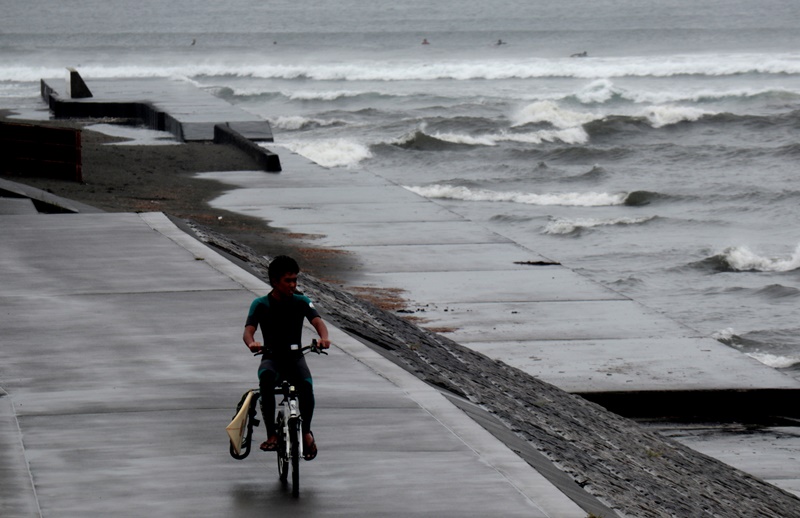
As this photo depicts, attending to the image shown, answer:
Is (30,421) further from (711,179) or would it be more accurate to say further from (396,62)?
(396,62)

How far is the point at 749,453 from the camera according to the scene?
36.9ft

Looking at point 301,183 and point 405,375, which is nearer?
point 405,375

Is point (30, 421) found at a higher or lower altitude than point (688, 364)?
higher

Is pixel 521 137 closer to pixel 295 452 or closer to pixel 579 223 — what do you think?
pixel 579 223

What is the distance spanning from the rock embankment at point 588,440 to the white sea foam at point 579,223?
42.7 ft

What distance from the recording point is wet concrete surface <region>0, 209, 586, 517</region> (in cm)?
661

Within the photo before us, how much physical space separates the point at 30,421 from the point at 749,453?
20.1 feet

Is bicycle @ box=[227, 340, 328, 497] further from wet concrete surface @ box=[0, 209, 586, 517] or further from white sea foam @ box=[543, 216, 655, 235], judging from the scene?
white sea foam @ box=[543, 216, 655, 235]

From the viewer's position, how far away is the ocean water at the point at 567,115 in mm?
22703

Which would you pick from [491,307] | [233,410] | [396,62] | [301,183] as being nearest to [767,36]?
[396,62]

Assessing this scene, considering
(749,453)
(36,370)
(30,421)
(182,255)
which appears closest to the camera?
(30,421)

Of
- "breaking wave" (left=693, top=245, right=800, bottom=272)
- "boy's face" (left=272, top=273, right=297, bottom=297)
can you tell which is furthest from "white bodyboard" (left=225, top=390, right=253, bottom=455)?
"breaking wave" (left=693, top=245, right=800, bottom=272)

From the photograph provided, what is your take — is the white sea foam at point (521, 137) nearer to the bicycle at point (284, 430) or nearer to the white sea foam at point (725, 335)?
the white sea foam at point (725, 335)

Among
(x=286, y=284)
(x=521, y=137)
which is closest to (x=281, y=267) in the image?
(x=286, y=284)
